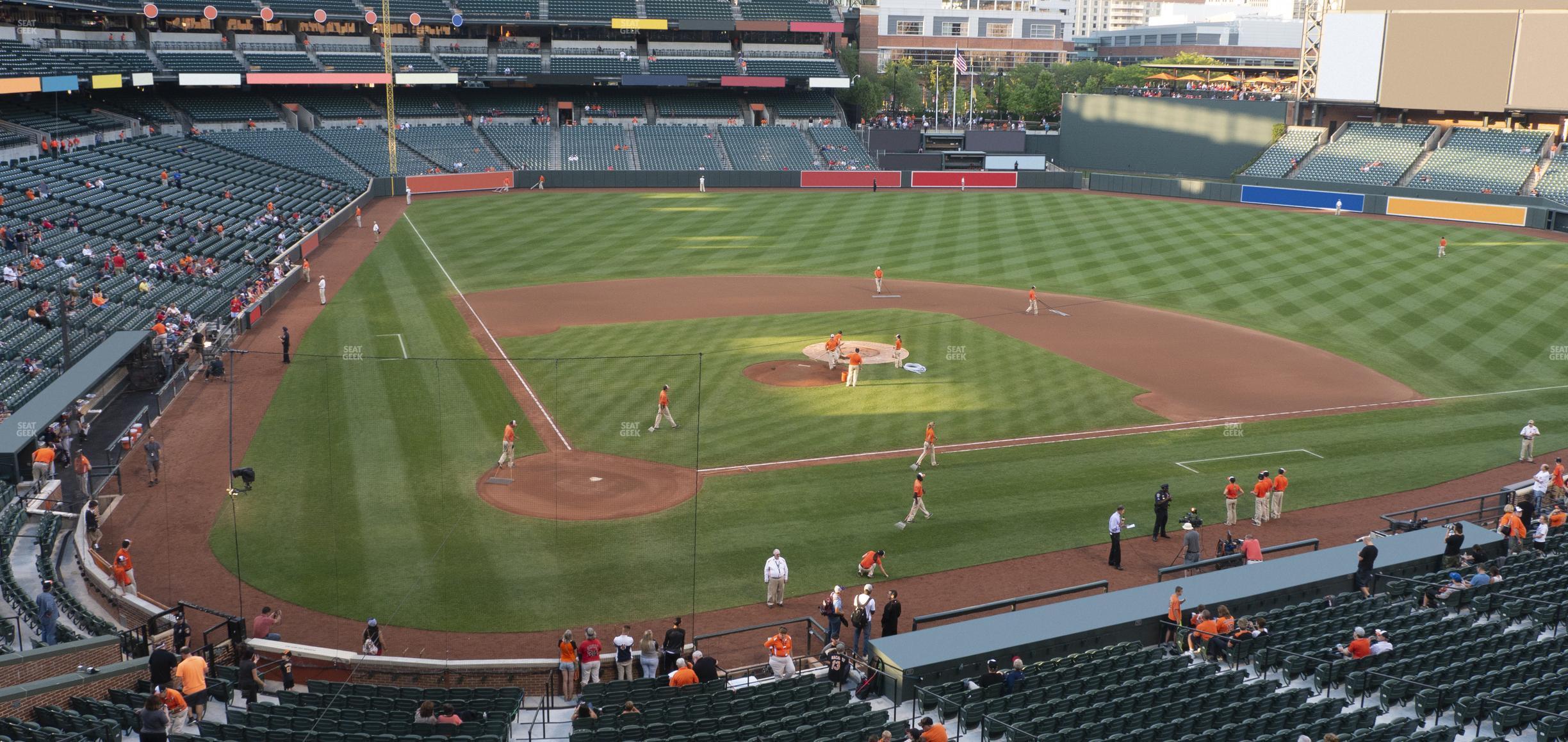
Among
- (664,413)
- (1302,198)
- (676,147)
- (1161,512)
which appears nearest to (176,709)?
(664,413)

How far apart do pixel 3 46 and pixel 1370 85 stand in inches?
2988

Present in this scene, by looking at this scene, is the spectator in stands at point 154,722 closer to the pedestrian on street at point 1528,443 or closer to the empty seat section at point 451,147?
the pedestrian on street at point 1528,443

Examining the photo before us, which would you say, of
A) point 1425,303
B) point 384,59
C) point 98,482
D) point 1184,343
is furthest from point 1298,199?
point 98,482

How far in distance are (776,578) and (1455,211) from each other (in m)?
61.7

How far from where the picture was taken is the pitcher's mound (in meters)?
35.5

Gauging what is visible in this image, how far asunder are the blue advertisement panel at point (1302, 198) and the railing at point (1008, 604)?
57127 mm

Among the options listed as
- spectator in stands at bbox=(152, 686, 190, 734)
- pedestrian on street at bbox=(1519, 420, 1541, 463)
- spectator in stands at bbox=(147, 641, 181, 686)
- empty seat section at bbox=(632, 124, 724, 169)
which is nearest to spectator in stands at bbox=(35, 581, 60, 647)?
spectator in stands at bbox=(147, 641, 181, 686)

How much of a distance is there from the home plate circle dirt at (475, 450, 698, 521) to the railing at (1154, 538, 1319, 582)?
9909mm

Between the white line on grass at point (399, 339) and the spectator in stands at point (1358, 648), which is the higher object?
the spectator in stands at point (1358, 648)

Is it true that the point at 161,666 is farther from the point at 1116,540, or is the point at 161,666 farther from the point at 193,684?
the point at 1116,540

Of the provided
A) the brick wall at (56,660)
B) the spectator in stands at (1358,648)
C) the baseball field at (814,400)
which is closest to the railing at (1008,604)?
the baseball field at (814,400)

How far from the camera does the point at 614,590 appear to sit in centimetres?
2197

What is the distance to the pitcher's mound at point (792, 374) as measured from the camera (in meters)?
35.5

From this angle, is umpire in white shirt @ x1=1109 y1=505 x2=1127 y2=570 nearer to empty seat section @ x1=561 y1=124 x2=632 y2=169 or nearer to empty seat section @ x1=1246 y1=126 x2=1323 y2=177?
empty seat section @ x1=1246 y1=126 x2=1323 y2=177
